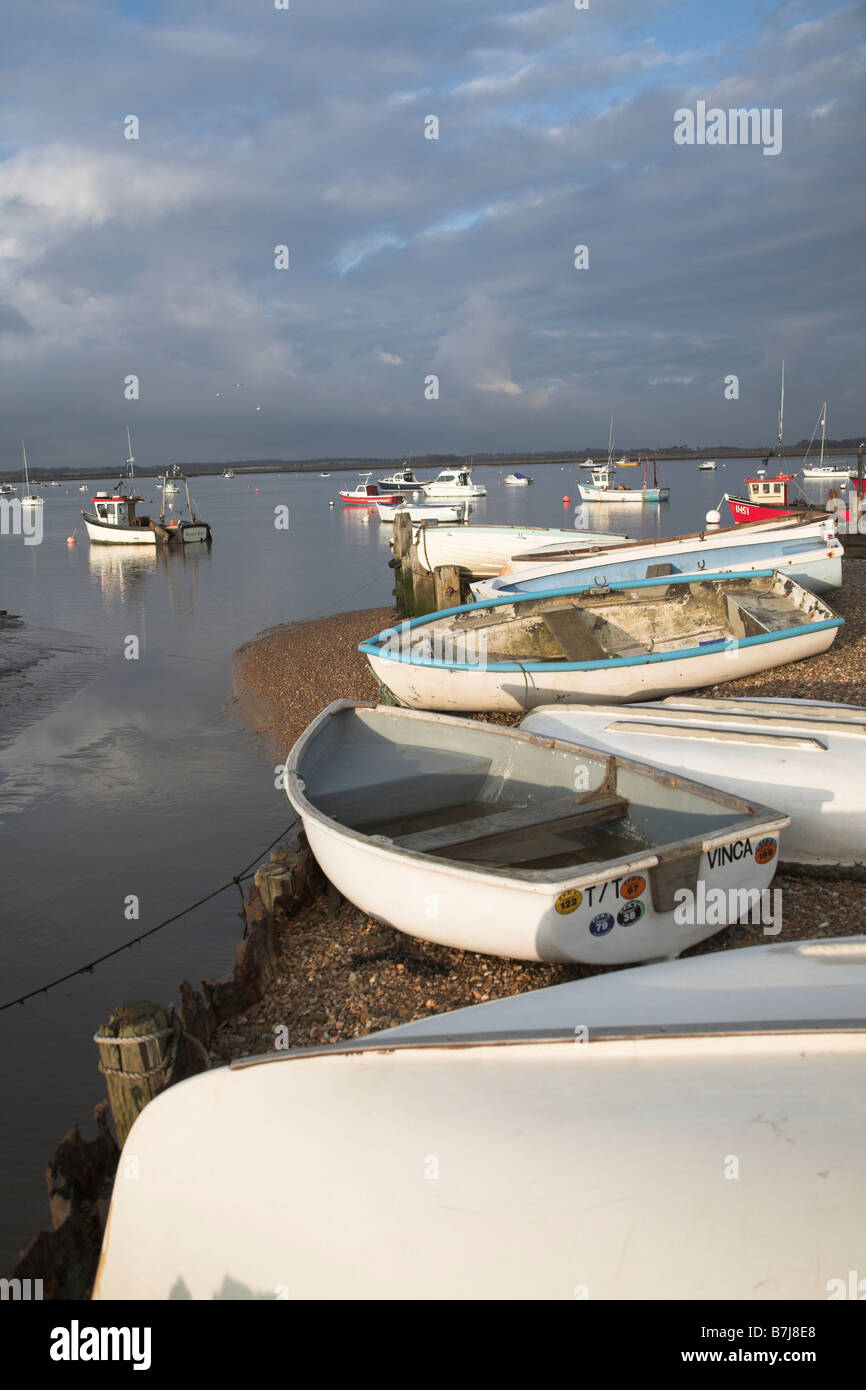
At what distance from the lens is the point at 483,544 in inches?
947

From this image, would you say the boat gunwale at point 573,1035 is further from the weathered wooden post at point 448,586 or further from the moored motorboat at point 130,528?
the moored motorboat at point 130,528

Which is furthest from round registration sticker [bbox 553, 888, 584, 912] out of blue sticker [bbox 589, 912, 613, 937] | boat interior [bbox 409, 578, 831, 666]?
boat interior [bbox 409, 578, 831, 666]

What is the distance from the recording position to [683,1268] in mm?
3023

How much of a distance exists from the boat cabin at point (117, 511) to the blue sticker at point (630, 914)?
2121 inches

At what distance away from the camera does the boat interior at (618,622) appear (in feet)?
43.6

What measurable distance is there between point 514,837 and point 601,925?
4.77ft

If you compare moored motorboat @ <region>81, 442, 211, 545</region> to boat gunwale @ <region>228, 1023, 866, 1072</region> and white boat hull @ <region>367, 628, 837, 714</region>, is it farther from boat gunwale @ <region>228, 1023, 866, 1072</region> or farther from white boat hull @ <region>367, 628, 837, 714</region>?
boat gunwale @ <region>228, 1023, 866, 1072</region>

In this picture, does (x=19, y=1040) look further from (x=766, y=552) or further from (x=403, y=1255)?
(x=766, y=552)

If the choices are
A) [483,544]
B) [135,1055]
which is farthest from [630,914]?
[483,544]

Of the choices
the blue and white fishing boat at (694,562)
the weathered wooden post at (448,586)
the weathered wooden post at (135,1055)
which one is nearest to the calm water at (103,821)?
the weathered wooden post at (135,1055)

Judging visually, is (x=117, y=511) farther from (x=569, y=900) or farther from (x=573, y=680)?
(x=569, y=900)

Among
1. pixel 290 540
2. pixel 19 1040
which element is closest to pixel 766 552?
pixel 19 1040

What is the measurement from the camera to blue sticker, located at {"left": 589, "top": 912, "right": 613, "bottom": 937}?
19.0ft
